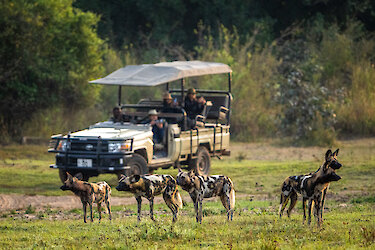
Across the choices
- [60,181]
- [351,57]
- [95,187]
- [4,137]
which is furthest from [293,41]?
[95,187]

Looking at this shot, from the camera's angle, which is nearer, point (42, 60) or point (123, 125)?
point (123, 125)

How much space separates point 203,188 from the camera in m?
11.1

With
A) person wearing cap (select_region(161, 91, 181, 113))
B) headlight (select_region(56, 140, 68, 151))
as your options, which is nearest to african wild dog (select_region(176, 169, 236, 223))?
headlight (select_region(56, 140, 68, 151))

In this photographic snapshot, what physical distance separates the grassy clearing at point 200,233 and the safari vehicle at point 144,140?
3916 millimetres

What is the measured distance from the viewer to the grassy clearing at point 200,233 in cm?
943

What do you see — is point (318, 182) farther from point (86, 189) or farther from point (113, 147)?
point (113, 147)

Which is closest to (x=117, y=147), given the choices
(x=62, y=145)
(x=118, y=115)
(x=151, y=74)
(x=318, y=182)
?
(x=62, y=145)

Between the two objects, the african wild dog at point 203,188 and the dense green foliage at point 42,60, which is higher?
the dense green foliage at point 42,60

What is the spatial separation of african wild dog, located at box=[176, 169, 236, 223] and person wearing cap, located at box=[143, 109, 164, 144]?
6077 millimetres

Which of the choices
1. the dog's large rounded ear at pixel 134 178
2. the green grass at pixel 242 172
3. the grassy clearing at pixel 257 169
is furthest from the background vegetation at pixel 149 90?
the dog's large rounded ear at pixel 134 178

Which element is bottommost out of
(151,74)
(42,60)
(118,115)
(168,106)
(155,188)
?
(155,188)

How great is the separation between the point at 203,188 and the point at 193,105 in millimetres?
8061

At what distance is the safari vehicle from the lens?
15.9 metres

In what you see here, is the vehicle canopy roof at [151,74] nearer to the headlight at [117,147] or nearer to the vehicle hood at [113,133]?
the vehicle hood at [113,133]
